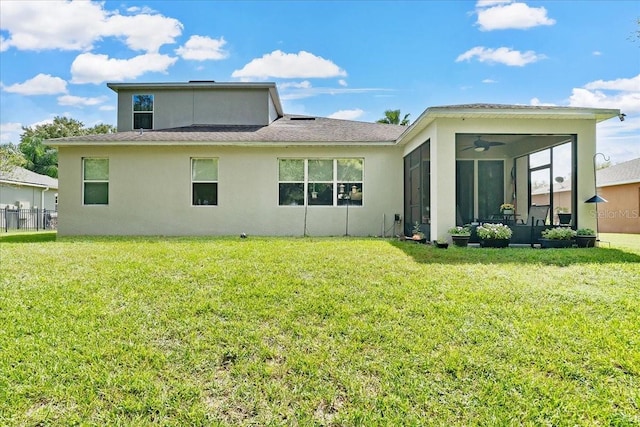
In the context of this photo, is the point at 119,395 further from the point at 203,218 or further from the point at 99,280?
the point at 203,218

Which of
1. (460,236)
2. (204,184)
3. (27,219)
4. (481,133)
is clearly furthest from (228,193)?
(27,219)

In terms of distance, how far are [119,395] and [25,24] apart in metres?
18.3

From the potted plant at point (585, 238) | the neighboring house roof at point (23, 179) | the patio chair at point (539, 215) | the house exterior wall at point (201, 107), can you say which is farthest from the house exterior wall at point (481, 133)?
the neighboring house roof at point (23, 179)

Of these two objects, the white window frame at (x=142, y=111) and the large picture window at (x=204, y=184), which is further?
the white window frame at (x=142, y=111)

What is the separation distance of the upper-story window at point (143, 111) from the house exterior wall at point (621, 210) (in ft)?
65.6

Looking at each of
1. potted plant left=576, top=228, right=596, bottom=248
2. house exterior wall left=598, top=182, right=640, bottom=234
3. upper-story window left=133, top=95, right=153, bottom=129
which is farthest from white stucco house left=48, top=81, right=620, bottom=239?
house exterior wall left=598, top=182, right=640, bottom=234

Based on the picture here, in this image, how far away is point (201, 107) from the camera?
14477mm

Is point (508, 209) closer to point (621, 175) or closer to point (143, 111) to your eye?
point (621, 175)

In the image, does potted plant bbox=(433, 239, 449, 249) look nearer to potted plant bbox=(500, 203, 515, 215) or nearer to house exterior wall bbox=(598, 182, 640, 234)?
potted plant bbox=(500, 203, 515, 215)

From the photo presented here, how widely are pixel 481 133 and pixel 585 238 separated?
122 inches

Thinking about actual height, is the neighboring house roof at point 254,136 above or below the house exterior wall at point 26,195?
above

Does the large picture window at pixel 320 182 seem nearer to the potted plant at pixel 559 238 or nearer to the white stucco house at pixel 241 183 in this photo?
the white stucco house at pixel 241 183

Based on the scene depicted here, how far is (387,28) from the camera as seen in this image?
13.2m

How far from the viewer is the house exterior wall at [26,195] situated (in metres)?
Result: 21.5
